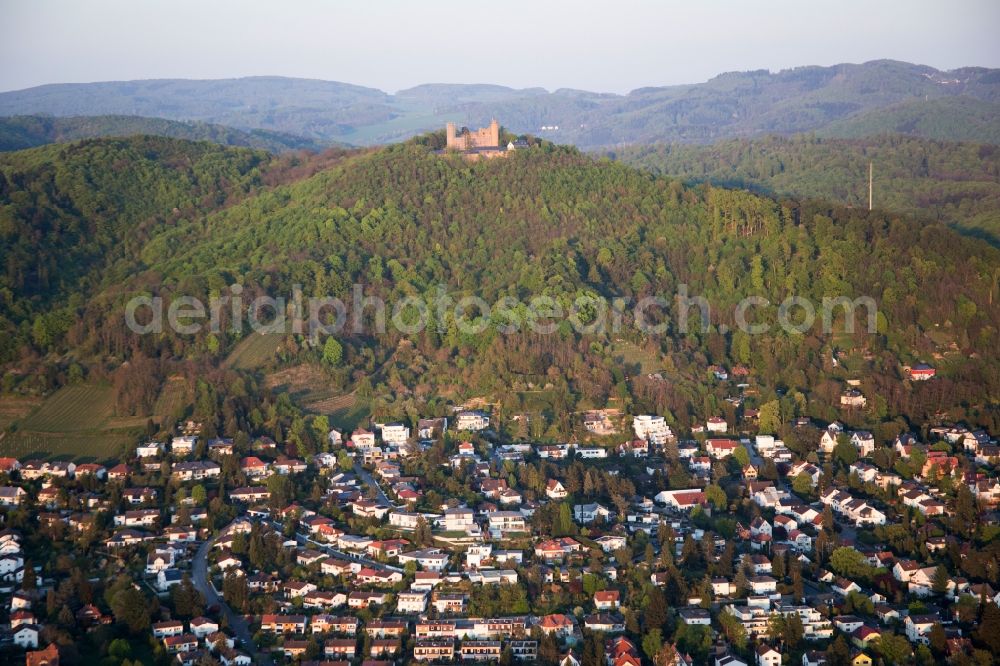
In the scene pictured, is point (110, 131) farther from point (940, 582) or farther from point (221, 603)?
point (940, 582)

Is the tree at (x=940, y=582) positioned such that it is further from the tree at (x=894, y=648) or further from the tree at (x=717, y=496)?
the tree at (x=717, y=496)

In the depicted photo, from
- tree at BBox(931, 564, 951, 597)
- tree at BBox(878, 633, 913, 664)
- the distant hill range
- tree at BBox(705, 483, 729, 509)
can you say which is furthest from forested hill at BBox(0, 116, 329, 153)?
tree at BBox(878, 633, 913, 664)

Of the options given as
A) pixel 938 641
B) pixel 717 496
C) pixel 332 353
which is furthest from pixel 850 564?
pixel 332 353

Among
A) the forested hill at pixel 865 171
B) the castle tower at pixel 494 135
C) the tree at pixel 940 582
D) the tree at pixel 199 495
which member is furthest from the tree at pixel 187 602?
the forested hill at pixel 865 171

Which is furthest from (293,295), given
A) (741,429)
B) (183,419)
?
(741,429)

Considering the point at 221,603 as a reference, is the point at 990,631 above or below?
above

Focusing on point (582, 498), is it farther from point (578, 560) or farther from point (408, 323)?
point (408, 323)
